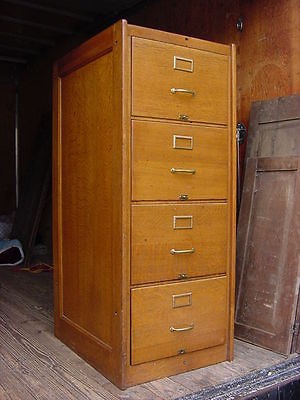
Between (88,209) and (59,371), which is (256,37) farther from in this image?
(59,371)

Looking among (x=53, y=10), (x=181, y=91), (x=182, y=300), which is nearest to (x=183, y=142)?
(x=181, y=91)

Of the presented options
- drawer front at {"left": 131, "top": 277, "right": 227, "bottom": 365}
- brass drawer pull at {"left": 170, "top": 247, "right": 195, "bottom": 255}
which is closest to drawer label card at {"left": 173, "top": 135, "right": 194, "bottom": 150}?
brass drawer pull at {"left": 170, "top": 247, "right": 195, "bottom": 255}

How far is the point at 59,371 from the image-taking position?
2006 millimetres

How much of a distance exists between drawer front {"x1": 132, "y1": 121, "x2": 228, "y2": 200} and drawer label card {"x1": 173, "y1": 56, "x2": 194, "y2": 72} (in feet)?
0.80

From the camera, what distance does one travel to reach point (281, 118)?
2.45 m

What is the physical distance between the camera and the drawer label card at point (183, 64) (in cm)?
192

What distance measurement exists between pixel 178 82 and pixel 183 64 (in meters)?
0.08

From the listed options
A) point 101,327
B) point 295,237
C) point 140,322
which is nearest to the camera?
point 140,322

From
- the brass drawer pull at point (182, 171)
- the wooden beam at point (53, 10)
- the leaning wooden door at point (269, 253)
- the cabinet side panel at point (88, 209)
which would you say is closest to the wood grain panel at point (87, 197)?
the cabinet side panel at point (88, 209)

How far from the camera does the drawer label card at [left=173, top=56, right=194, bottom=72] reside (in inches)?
75.7

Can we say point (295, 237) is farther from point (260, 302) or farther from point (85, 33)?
point (85, 33)

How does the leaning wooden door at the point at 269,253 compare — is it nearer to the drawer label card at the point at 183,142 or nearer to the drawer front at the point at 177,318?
the drawer front at the point at 177,318

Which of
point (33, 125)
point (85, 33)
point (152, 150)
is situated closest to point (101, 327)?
point (152, 150)

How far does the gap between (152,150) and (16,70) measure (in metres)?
4.58
